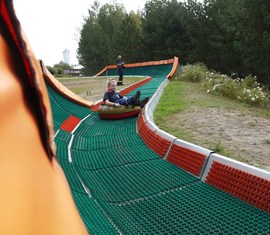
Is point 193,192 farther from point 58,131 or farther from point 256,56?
point 256,56

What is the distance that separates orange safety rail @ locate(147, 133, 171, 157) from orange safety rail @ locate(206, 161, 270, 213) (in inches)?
44.4

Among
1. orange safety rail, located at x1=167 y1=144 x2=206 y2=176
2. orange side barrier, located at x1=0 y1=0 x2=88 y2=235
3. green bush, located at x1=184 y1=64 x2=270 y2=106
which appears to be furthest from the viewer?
green bush, located at x1=184 y1=64 x2=270 y2=106

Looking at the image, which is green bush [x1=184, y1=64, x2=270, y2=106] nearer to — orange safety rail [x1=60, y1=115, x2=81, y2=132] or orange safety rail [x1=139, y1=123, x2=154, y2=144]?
orange safety rail [x1=139, y1=123, x2=154, y2=144]

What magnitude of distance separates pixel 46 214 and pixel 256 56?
2413 cm

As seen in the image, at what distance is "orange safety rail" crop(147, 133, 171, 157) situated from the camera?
4.80 meters

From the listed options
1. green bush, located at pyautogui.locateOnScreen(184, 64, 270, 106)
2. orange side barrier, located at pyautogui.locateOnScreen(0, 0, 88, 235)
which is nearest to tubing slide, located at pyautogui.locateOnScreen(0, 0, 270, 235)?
orange side barrier, located at pyautogui.locateOnScreen(0, 0, 88, 235)

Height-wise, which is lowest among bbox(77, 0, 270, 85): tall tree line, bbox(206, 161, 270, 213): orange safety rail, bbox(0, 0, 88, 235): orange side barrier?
bbox(77, 0, 270, 85): tall tree line

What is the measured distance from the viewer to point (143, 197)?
11.6ft

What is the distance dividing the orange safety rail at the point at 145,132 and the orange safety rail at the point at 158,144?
6.3 inches

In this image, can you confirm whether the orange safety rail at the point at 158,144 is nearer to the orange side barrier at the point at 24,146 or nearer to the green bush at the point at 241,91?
the orange side barrier at the point at 24,146

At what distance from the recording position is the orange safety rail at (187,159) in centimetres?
395

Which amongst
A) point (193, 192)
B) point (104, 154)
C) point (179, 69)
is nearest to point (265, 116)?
point (104, 154)

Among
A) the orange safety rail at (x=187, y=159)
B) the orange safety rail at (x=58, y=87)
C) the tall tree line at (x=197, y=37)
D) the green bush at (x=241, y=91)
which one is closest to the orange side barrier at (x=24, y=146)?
the orange safety rail at (x=187, y=159)

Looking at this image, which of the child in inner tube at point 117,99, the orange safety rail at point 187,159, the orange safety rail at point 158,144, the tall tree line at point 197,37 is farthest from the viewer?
the tall tree line at point 197,37
